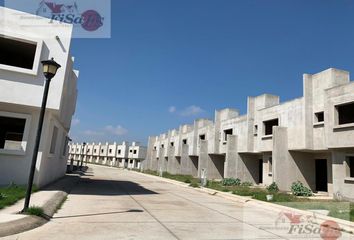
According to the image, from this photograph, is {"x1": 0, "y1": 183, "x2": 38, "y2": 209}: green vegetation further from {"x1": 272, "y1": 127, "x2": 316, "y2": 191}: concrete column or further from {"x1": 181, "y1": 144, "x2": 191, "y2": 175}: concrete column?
{"x1": 181, "y1": 144, "x2": 191, "y2": 175}: concrete column

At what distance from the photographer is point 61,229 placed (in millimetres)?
7418

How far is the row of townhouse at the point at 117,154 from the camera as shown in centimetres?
10062

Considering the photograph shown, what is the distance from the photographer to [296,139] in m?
22.7

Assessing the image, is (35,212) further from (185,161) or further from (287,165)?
(185,161)

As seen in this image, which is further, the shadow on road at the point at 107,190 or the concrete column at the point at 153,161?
the concrete column at the point at 153,161

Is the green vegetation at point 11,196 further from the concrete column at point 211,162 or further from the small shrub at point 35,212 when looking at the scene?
the concrete column at point 211,162

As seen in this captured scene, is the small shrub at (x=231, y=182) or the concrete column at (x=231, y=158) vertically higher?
the concrete column at (x=231, y=158)

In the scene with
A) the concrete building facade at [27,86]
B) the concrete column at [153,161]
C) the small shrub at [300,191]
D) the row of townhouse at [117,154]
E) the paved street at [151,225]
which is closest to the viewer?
the paved street at [151,225]

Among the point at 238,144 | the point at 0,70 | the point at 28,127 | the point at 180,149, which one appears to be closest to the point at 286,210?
the point at 28,127

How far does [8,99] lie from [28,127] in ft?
5.29

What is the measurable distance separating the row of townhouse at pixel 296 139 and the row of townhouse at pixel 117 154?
60.6m

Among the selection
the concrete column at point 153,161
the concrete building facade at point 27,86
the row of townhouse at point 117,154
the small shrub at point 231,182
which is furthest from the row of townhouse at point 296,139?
the row of townhouse at point 117,154

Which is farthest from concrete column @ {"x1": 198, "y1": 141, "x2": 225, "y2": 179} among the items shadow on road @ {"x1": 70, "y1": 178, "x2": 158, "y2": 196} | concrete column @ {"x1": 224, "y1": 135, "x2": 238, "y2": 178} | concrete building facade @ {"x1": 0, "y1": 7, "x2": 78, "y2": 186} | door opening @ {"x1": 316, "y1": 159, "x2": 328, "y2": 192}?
concrete building facade @ {"x1": 0, "y1": 7, "x2": 78, "y2": 186}

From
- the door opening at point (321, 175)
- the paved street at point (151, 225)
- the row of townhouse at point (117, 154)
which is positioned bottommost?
the paved street at point (151, 225)
